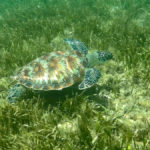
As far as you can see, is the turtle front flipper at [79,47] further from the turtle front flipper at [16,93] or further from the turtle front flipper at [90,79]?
the turtle front flipper at [16,93]

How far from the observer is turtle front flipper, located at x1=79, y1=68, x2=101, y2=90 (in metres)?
4.22

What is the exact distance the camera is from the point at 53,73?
433cm

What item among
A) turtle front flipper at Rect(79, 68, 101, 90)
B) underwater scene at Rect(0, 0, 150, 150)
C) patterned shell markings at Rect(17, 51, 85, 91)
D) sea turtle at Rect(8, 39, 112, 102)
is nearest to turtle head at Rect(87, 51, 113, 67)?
underwater scene at Rect(0, 0, 150, 150)

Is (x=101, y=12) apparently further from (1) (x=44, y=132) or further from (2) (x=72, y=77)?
(1) (x=44, y=132)

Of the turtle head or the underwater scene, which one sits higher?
the turtle head

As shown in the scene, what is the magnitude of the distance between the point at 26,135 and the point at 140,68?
9.83 ft

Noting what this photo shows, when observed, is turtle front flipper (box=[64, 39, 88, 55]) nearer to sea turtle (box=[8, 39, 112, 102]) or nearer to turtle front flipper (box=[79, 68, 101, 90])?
sea turtle (box=[8, 39, 112, 102])

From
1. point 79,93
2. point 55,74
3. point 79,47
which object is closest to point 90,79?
point 79,93

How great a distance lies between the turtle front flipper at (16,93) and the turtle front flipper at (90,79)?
128 cm

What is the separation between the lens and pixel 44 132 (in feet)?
11.2

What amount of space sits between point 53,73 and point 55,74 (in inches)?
1.9

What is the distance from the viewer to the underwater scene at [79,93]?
324 centimetres

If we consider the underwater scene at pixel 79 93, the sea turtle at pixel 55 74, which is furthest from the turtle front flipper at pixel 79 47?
the sea turtle at pixel 55 74

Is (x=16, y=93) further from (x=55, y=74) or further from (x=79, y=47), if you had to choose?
(x=79, y=47)
